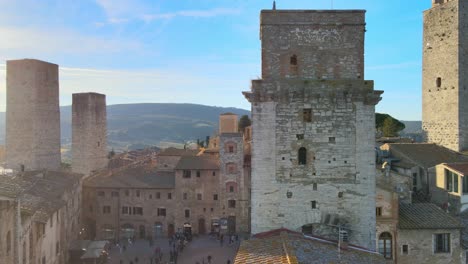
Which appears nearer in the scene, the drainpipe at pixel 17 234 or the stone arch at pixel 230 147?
the drainpipe at pixel 17 234

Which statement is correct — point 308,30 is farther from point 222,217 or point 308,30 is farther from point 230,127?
point 230,127

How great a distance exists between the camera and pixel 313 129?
672 inches

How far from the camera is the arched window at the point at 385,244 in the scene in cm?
2714

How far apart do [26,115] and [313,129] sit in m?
34.4

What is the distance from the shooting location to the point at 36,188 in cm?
3303

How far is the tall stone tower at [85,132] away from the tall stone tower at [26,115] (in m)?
11.1

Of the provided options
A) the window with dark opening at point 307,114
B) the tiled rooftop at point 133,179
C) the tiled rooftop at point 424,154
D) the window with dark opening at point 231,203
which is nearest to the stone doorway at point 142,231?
the tiled rooftop at point 133,179

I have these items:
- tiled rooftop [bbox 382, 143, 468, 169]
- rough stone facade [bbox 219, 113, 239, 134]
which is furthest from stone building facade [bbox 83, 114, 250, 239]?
tiled rooftop [bbox 382, 143, 468, 169]

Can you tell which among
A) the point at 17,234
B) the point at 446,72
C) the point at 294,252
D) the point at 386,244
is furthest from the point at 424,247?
the point at 446,72

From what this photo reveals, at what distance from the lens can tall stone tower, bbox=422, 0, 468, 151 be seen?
1754 inches

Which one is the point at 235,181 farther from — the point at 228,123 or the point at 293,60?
the point at 293,60

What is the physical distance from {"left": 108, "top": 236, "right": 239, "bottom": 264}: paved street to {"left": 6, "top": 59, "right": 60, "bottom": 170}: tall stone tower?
11.6 metres

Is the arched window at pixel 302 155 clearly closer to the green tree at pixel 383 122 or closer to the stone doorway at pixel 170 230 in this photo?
the stone doorway at pixel 170 230

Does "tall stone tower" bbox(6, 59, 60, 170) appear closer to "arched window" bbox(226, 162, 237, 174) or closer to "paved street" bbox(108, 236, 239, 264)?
"paved street" bbox(108, 236, 239, 264)
